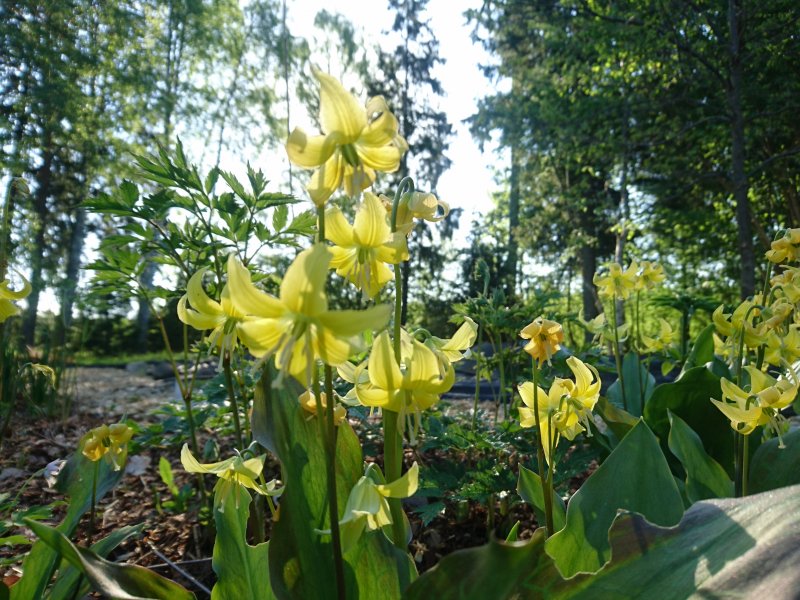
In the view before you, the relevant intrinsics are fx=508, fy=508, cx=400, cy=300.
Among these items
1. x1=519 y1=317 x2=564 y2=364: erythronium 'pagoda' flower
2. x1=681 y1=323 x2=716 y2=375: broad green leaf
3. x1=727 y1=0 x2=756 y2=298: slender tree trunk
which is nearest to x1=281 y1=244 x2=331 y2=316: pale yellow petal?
x1=519 y1=317 x2=564 y2=364: erythronium 'pagoda' flower

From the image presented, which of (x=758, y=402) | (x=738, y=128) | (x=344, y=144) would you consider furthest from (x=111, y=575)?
(x=738, y=128)

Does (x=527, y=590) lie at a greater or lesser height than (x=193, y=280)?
lesser

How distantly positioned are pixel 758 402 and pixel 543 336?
0.51 meters

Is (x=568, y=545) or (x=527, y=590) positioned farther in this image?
(x=568, y=545)

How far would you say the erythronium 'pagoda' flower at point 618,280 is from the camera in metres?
2.21

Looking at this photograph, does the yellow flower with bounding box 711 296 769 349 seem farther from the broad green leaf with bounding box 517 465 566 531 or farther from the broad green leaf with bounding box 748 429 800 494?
the broad green leaf with bounding box 517 465 566 531

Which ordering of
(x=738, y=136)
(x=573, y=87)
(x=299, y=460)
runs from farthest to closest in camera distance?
(x=573, y=87) → (x=738, y=136) → (x=299, y=460)

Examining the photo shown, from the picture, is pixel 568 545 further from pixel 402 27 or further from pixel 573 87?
pixel 402 27

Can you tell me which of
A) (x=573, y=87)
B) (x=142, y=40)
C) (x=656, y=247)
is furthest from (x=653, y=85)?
(x=142, y=40)

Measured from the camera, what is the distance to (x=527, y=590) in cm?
79

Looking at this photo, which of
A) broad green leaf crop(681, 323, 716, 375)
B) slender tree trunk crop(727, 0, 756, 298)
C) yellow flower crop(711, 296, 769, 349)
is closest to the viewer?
yellow flower crop(711, 296, 769, 349)

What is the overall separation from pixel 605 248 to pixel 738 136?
814 cm

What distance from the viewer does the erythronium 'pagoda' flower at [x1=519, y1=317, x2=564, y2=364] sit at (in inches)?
47.6

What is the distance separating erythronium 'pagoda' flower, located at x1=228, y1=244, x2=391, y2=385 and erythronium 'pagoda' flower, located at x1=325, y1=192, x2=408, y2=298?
0.19 meters
